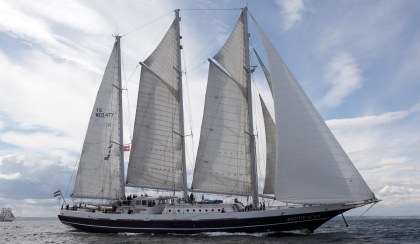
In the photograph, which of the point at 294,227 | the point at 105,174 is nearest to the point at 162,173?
the point at 105,174

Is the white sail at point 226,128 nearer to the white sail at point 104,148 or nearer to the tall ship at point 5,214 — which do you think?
the white sail at point 104,148

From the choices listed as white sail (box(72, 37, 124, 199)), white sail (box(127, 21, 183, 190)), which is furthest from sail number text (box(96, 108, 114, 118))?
white sail (box(127, 21, 183, 190))

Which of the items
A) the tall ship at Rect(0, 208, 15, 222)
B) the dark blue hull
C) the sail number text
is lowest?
the dark blue hull

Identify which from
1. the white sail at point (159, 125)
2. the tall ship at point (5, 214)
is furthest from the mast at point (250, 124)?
the tall ship at point (5, 214)

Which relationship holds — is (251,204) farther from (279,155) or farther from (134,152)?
(134,152)

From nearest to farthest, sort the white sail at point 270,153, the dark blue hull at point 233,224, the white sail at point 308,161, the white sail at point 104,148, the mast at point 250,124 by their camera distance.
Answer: the white sail at point 308,161, the dark blue hull at point 233,224, the white sail at point 270,153, the mast at point 250,124, the white sail at point 104,148

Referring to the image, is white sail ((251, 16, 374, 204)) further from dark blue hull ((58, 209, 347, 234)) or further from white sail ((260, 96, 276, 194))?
white sail ((260, 96, 276, 194))

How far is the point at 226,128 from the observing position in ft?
142

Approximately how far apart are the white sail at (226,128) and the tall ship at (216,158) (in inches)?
3.8

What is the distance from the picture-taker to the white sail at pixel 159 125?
4584 cm

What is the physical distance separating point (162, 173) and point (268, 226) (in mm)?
12245

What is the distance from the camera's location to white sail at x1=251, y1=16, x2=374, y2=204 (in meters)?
36.8

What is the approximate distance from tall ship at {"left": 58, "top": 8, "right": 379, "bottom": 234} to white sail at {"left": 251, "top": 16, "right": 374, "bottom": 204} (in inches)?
3.2

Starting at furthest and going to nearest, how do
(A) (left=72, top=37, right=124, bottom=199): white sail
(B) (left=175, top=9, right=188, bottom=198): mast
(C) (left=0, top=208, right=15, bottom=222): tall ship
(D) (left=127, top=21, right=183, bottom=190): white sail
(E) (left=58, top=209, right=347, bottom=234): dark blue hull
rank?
(C) (left=0, top=208, right=15, bottom=222): tall ship < (A) (left=72, top=37, right=124, bottom=199): white sail < (D) (left=127, top=21, right=183, bottom=190): white sail < (B) (left=175, top=9, right=188, bottom=198): mast < (E) (left=58, top=209, right=347, bottom=234): dark blue hull
